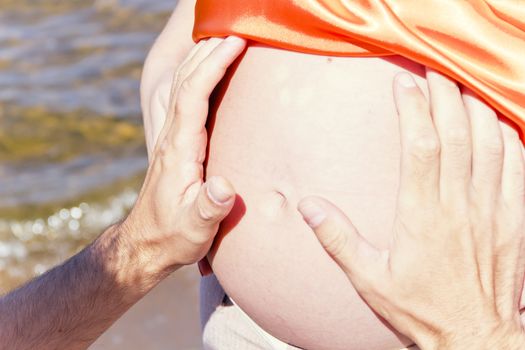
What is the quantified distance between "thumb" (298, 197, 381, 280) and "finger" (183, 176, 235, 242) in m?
0.14

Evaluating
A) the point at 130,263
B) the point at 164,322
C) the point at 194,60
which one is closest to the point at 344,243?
the point at 194,60

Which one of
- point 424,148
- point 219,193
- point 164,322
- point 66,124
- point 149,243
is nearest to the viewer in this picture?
point 424,148

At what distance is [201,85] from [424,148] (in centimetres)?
43

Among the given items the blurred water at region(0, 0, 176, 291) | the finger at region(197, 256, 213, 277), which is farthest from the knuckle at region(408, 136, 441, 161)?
the blurred water at region(0, 0, 176, 291)

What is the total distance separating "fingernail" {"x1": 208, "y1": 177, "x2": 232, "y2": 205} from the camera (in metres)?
1.76

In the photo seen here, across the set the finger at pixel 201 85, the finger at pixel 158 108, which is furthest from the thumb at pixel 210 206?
the finger at pixel 158 108

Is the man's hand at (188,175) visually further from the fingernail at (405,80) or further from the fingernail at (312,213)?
the fingernail at (405,80)

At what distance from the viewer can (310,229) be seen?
5.92 ft

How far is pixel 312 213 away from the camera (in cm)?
171

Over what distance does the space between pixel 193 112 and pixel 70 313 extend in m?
0.60

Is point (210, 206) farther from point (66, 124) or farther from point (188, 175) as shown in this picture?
point (66, 124)

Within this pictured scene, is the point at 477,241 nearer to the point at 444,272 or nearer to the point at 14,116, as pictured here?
the point at 444,272

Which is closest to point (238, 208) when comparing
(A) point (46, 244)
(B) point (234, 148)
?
(B) point (234, 148)

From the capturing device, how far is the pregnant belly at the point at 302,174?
5.75ft
